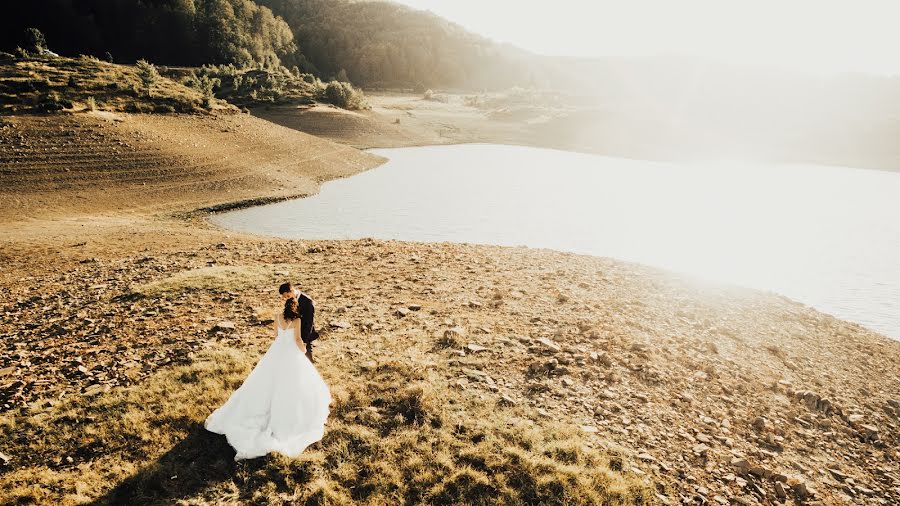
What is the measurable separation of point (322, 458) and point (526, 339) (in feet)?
18.4

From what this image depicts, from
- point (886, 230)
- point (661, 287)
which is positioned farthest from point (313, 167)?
point (886, 230)

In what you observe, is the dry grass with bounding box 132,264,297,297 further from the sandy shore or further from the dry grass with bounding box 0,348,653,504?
the dry grass with bounding box 0,348,653,504

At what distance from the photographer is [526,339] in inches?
441

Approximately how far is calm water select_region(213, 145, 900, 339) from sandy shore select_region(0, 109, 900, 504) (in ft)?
17.4

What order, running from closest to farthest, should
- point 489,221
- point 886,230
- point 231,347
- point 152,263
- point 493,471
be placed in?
point 493,471, point 231,347, point 152,263, point 489,221, point 886,230

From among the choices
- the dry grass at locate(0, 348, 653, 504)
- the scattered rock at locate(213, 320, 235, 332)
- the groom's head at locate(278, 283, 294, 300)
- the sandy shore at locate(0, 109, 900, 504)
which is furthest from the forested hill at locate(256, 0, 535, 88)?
the groom's head at locate(278, 283, 294, 300)

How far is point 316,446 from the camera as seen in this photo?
24.0ft

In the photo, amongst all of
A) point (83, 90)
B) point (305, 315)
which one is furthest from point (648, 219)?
point (83, 90)

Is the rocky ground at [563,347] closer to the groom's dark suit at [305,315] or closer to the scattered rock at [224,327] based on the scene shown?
the scattered rock at [224,327]

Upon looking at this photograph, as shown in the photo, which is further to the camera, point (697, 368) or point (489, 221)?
point (489, 221)

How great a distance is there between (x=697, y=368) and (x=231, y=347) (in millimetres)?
10284

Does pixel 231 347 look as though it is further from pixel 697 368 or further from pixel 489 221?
pixel 489 221

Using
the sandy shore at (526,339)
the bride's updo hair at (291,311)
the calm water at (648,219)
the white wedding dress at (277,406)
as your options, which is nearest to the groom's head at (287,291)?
the bride's updo hair at (291,311)

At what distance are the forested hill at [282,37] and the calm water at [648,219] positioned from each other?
70.4 m
